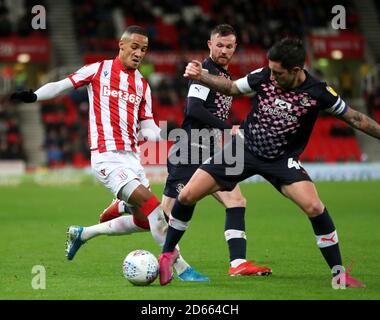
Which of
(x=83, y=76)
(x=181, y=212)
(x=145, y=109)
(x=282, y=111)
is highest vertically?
(x=83, y=76)

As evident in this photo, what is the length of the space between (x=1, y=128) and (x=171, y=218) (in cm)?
1819

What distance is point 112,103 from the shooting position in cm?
880

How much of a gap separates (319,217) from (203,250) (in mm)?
3322

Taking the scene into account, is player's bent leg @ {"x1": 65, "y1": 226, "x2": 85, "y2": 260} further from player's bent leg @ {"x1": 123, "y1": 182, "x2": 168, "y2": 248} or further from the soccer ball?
the soccer ball

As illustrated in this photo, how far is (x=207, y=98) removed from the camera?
29.7ft

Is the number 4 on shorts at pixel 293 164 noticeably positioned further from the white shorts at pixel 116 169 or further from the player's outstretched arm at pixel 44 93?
the player's outstretched arm at pixel 44 93

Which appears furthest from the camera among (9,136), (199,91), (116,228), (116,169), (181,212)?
(9,136)

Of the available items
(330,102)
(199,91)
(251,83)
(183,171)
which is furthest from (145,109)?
(330,102)

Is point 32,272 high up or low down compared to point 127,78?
down

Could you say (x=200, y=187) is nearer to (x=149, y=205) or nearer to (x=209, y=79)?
(x=149, y=205)

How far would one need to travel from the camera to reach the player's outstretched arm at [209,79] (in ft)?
25.5

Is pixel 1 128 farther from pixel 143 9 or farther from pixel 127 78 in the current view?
pixel 127 78
